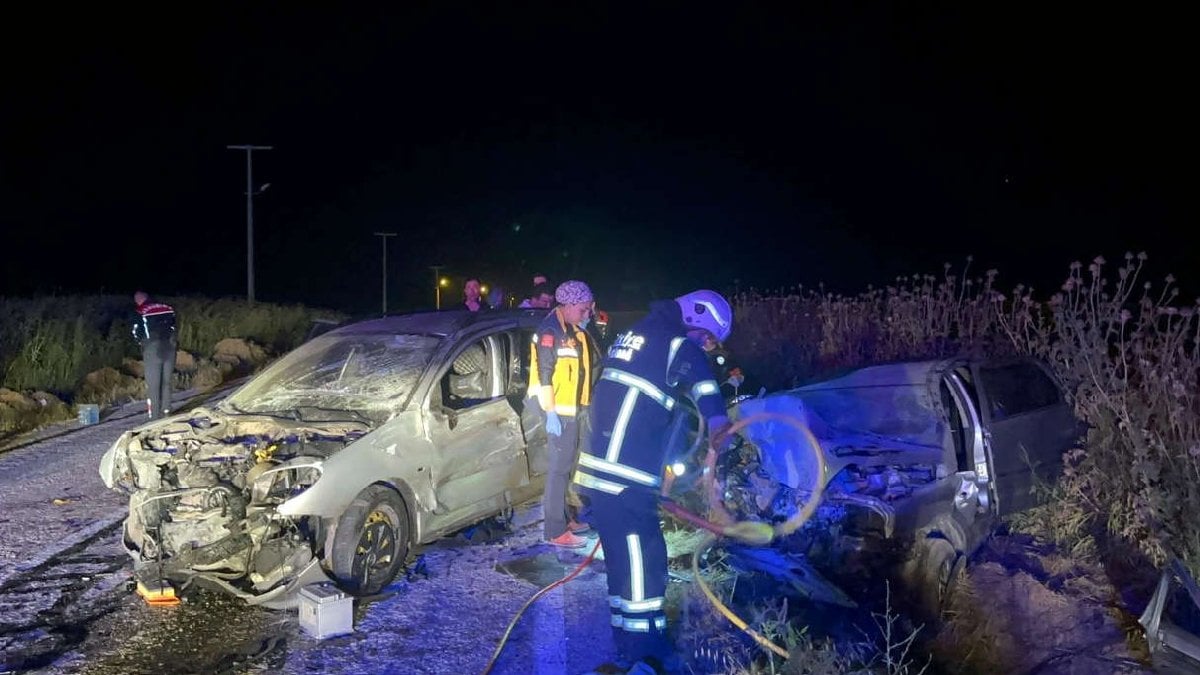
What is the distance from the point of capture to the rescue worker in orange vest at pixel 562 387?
6.41m

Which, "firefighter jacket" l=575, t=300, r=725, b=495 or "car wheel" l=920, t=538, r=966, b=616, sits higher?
"firefighter jacket" l=575, t=300, r=725, b=495

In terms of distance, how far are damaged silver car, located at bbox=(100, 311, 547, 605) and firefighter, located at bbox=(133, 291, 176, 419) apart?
5166 mm

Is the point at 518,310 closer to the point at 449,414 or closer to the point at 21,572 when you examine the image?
the point at 449,414

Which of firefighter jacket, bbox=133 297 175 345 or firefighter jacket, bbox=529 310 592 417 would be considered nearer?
firefighter jacket, bbox=529 310 592 417

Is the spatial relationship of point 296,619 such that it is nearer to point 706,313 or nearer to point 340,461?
point 340,461

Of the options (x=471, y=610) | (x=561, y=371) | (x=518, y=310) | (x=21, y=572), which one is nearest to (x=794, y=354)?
(x=518, y=310)

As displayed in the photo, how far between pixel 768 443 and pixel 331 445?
2.67 metres

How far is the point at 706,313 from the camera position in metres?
4.42

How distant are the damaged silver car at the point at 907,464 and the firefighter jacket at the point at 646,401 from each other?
1737 mm

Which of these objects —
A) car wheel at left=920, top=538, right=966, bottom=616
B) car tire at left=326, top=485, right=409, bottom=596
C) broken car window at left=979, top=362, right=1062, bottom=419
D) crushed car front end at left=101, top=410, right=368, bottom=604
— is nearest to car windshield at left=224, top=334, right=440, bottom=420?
crushed car front end at left=101, top=410, right=368, bottom=604

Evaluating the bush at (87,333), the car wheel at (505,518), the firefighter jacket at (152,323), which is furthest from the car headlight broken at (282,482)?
the bush at (87,333)

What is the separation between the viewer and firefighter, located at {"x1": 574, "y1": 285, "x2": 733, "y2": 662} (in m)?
4.23

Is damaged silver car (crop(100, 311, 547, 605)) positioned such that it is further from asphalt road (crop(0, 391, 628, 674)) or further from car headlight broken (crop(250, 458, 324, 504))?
asphalt road (crop(0, 391, 628, 674))

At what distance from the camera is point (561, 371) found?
645 cm
